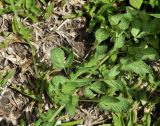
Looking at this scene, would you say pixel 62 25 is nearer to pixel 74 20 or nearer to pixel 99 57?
pixel 74 20

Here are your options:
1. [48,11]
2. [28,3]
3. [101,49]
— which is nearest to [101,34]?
[101,49]

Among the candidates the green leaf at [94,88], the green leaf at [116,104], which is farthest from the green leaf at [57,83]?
the green leaf at [116,104]

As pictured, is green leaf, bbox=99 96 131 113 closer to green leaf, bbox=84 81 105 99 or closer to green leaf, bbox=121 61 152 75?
green leaf, bbox=84 81 105 99

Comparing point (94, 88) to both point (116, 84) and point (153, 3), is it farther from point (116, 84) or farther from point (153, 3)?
point (153, 3)

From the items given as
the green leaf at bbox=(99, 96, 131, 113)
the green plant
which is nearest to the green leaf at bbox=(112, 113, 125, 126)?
the green plant

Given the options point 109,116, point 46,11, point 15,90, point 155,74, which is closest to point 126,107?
point 109,116

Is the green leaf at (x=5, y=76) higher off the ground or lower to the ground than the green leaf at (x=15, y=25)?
lower

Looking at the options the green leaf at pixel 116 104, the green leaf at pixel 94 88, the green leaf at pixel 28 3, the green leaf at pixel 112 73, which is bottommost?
the green leaf at pixel 116 104

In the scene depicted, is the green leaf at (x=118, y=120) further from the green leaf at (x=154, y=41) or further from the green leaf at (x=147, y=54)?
the green leaf at (x=154, y=41)
